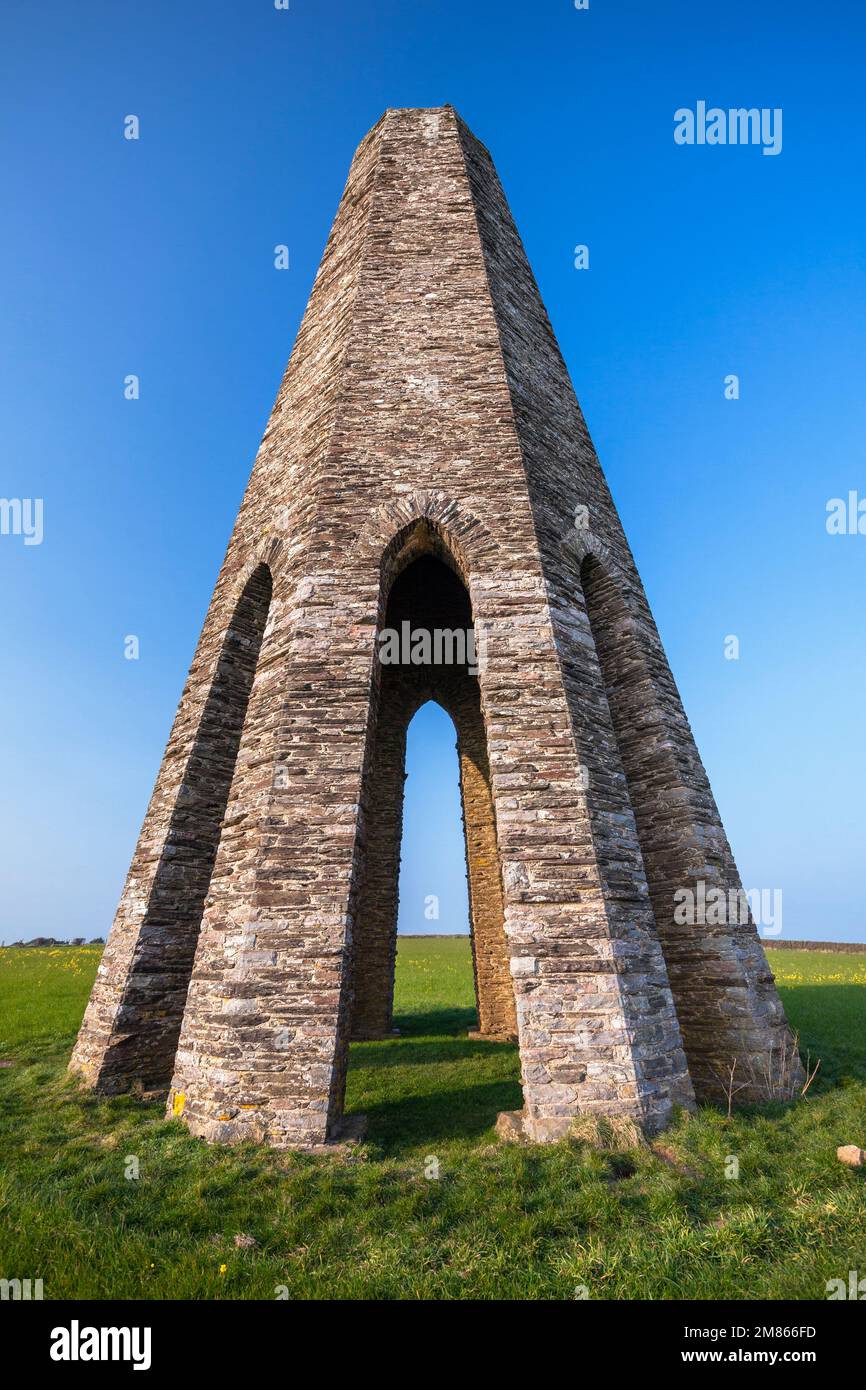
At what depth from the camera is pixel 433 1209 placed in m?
4.68

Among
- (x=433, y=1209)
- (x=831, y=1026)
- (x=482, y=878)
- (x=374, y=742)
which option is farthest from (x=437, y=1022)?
(x=433, y=1209)

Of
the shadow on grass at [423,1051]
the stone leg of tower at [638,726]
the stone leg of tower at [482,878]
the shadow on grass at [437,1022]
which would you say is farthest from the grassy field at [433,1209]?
the shadow on grass at [437,1022]

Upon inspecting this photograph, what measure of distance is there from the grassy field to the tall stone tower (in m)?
0.64

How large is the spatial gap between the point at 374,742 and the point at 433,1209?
20.0 feet

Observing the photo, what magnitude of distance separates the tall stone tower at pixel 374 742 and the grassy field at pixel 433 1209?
2.09 ft

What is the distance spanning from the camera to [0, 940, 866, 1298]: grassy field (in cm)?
378

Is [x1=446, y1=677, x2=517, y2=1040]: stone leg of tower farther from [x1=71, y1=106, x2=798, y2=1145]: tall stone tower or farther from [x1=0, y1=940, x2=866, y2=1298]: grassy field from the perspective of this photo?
[x1=0, y1=940, x2=866, y2=1298]: grassy field

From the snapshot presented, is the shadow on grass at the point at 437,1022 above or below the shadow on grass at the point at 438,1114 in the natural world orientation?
below

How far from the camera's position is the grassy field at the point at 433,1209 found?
3.78 m

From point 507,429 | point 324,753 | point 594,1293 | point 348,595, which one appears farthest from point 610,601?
point 594,1293

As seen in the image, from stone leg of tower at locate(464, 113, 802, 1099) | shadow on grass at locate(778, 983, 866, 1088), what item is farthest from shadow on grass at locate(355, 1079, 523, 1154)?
shadow on grass at locate(778, 983, 866, 1088)

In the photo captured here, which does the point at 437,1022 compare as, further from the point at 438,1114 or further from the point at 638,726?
the point at 638,726

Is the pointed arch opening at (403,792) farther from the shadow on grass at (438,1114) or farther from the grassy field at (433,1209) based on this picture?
the grassy field at (433,1209)
